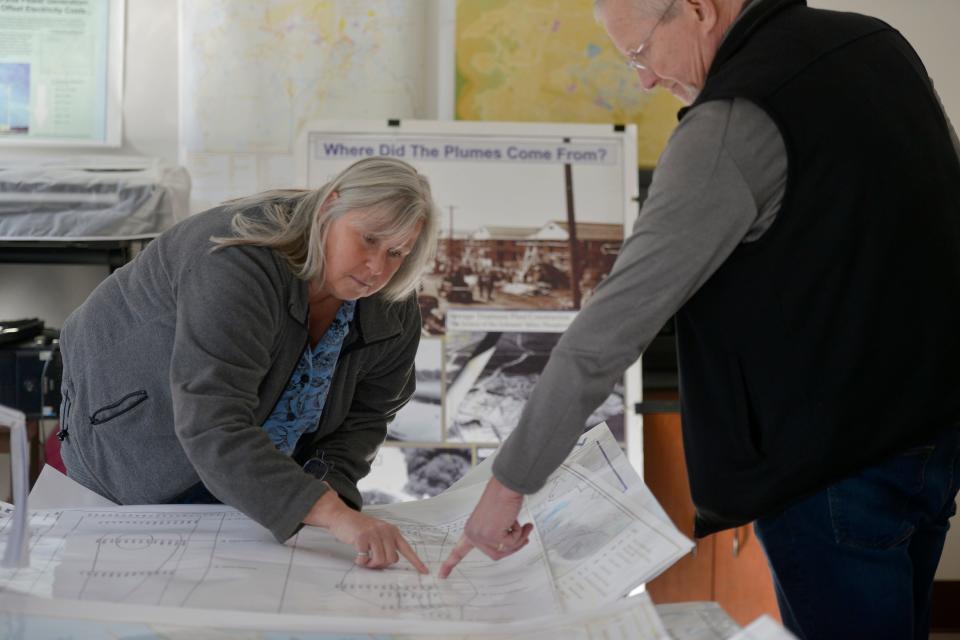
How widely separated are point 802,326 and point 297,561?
0.61 metres

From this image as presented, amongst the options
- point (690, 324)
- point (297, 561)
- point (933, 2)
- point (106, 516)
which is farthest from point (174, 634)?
point (933, 2)

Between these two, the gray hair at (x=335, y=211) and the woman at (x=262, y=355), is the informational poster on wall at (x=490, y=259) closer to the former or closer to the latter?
the woman at (x=262, y=355)

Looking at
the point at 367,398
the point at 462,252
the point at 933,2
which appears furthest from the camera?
the point at 933,2

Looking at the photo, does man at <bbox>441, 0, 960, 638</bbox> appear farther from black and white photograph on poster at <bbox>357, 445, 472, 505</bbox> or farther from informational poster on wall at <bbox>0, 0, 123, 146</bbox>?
informational poster on wall at <bbox>0, 0, 123, 146</bbox>

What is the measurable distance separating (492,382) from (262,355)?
71.3 inches

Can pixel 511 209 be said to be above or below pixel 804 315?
above

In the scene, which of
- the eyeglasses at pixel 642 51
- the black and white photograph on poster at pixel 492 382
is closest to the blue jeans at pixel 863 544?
the eyeglasses at pixel 642 51

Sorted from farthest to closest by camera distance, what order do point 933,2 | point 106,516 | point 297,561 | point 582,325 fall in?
point 933,2
point 106,516
point 297,561
point 582,325

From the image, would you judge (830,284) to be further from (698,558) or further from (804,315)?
(698,558)

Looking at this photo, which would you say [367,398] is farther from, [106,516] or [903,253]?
[903,253]

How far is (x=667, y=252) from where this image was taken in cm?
95

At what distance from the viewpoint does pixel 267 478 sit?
120cm

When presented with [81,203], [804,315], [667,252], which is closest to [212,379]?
[667,252]

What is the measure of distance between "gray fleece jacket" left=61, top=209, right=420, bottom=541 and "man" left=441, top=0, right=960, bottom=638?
1.05 ft
